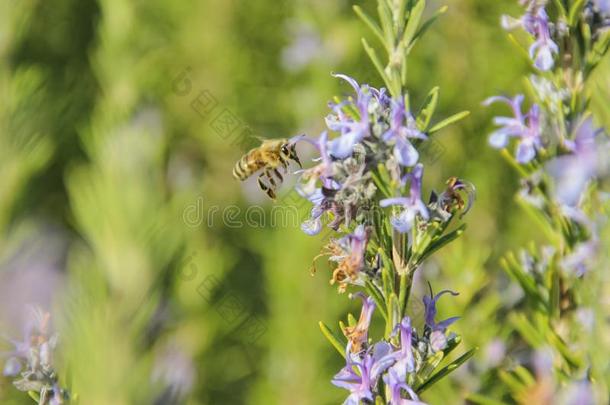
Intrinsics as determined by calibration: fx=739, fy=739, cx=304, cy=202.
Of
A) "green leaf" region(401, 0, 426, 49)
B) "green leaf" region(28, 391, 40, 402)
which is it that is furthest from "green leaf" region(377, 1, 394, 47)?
"green leaf" region(28, 391, 40, 402)

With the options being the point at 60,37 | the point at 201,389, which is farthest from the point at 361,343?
the point at 60,37

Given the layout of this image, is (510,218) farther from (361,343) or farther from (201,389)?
(361,343)

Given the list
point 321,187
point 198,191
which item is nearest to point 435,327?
point 321,187

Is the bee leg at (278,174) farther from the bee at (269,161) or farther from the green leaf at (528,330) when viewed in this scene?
the green leaf at (528,330)

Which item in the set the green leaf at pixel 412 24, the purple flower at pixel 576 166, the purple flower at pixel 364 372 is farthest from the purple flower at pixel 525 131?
the purple flower at pixel 364 372

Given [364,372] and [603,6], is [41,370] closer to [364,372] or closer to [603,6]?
[364,372]

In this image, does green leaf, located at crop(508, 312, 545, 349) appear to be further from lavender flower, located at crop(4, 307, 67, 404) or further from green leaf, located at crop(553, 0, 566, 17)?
lavender flower, located at crop(4, 307, 67, 404)
